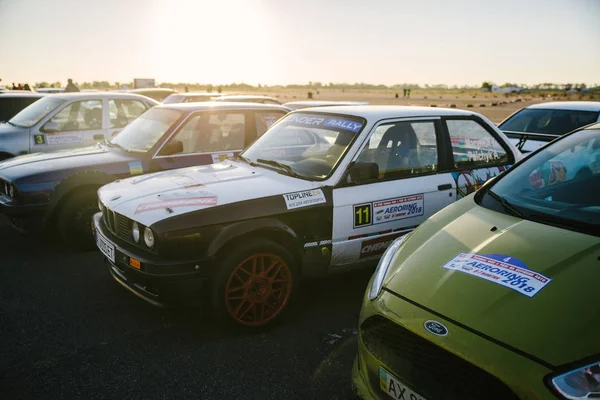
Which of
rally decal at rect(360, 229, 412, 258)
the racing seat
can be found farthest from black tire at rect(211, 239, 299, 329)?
the racing seat

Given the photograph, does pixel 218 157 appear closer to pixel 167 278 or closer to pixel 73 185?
pixel 73 185

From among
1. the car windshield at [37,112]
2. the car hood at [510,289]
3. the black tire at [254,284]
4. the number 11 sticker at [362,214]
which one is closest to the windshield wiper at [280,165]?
the number 11 sticker at [362,214]

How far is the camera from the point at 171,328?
3623mm

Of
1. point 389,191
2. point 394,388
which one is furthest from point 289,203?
point 394,388

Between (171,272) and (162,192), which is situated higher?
(162,192)

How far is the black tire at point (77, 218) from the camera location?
17.0ft

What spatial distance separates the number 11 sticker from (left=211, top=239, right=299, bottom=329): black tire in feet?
2.19

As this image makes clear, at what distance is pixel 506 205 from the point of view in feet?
9.26

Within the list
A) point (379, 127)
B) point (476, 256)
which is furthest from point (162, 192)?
point (476, 256)

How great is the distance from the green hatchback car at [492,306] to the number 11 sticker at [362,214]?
2.83 ft

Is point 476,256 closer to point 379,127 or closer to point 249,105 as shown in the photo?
point 379,127

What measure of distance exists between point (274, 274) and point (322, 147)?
131 cm

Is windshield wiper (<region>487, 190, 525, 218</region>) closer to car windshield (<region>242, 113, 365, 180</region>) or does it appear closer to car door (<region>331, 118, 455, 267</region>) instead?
car door (<region>331, 118, 455, 267</region>)

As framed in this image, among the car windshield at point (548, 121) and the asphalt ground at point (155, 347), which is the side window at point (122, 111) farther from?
the car windshield at point (548, 121)
